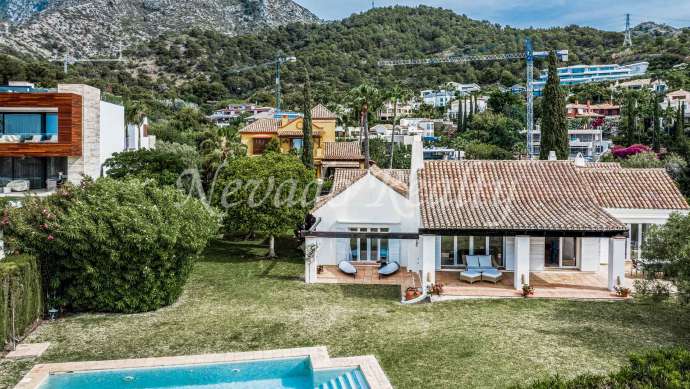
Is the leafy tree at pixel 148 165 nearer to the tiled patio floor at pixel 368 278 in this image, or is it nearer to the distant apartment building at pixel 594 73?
the tiled patio floor at pixel 368 278

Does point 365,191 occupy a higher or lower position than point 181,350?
higher

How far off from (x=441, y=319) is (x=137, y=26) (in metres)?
165

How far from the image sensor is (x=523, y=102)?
119 metres

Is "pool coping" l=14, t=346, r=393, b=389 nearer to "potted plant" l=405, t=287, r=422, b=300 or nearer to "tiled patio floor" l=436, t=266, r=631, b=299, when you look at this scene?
"potted plant" l=405, t=287, r=422, b=300

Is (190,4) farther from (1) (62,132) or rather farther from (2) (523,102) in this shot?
(1) (62,132)

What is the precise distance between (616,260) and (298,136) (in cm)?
3896

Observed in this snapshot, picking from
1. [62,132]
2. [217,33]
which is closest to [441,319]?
[62,132]

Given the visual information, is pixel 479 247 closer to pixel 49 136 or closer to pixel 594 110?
pixel 49 136

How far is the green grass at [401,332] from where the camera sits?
13.7 metres

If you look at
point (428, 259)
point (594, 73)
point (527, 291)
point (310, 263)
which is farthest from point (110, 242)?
point (594, 73)

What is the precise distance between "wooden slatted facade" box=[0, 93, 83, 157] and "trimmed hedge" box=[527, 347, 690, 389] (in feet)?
92.3

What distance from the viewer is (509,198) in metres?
23.1

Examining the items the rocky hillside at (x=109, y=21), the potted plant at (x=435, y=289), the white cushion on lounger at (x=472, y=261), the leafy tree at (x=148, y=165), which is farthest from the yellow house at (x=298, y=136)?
the rocky hillside at (x=109, y=21)

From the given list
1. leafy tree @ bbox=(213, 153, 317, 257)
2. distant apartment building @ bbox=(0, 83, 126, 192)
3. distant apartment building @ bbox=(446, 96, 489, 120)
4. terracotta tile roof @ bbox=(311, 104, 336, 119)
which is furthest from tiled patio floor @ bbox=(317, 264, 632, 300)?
distant apartment building @ bbox=(446, 96, 489, 120)
